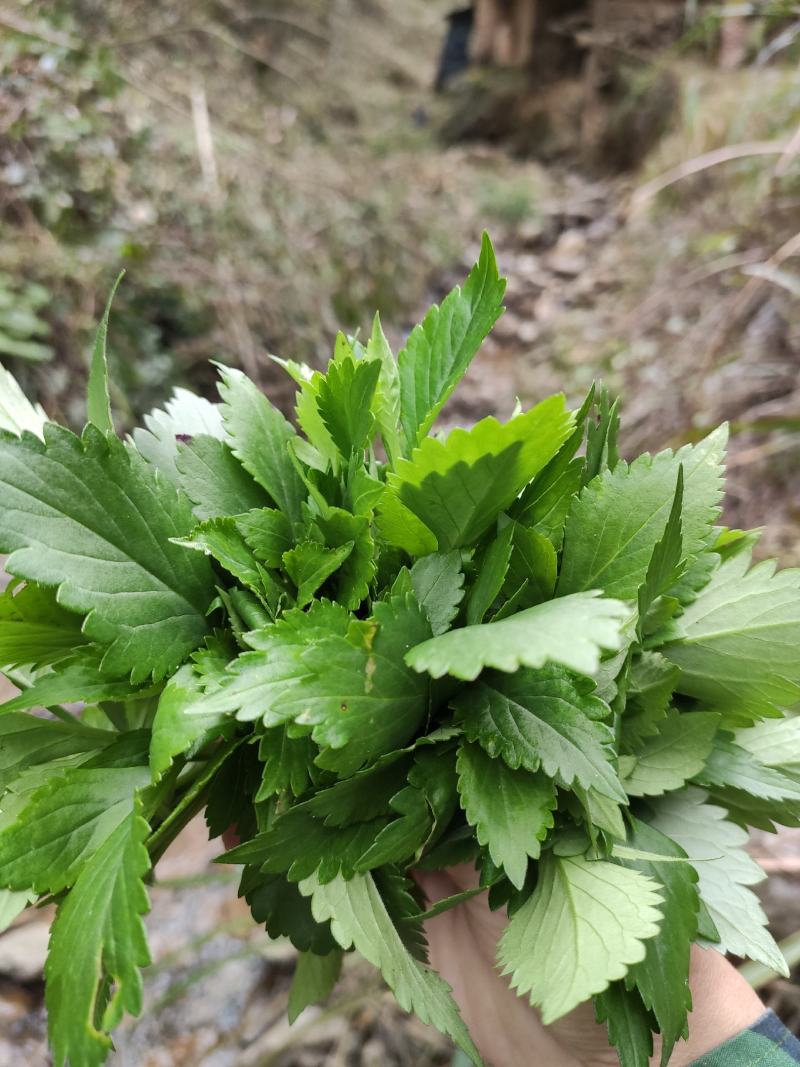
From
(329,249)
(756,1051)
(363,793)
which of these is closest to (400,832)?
(363,793)

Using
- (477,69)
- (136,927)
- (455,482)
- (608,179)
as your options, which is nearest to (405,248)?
(608,179)

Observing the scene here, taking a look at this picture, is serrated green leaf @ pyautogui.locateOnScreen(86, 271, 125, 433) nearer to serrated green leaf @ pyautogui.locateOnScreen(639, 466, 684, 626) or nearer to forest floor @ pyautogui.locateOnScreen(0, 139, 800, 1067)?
serrated green leaf @ pyautogui.locateOnScreen(639, 466, 684, 626)

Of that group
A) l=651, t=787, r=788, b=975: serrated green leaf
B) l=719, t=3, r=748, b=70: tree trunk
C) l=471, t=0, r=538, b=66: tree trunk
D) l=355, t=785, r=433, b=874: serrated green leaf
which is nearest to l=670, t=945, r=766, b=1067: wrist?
l=651, t=787, r=788, b=975: serrated green leaf

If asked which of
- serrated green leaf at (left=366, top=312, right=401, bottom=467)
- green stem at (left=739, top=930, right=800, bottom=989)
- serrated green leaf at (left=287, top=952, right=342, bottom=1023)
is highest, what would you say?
serrated green leaf at (left=366, top=312, right=401, bottom=467)

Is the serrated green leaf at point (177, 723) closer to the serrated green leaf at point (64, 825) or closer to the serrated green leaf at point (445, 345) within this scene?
the serrated green leaf at point (64, 825)

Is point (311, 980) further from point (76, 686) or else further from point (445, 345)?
point (445, 345)

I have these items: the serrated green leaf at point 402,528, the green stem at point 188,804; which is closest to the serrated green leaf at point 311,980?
the green stem at point 188,804

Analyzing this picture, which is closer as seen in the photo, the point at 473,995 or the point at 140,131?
the point at 473,995

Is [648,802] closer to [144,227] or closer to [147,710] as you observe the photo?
[147,710]
